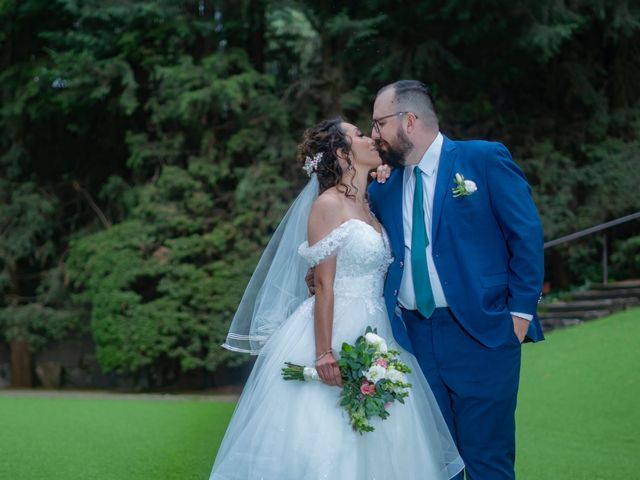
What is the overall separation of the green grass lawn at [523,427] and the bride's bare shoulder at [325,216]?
294cm

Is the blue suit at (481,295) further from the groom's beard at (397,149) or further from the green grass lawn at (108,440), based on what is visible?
the green grass lawn at (108,440)

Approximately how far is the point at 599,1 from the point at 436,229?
11.2 m

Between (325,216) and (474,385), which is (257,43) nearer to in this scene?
(325,216)

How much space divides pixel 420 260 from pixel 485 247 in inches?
10.8

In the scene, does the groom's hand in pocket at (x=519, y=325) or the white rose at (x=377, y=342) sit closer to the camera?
the groom's hand in pocket at (x=519, y=325)

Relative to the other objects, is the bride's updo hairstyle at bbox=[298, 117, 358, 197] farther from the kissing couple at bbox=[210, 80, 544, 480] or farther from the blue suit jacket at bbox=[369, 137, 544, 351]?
the blue suit jacket at bbox=[369, 137, 544, 351]

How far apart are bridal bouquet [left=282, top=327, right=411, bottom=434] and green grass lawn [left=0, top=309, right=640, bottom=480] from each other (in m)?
2.80

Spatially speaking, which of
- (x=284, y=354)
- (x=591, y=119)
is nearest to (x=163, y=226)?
(x=591, y=119)

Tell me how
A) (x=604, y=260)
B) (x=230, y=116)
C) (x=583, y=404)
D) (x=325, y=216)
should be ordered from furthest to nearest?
(x=230, y=116)
(x=604, y=260)
(x=583, y=404)
(x=325, y=216)

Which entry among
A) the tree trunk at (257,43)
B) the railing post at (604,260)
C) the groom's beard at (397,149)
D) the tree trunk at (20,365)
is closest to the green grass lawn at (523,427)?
the railing post at (604,260)

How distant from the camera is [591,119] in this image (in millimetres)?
15367

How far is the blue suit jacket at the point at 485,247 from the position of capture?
3719 millimetres

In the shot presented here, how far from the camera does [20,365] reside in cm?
1648

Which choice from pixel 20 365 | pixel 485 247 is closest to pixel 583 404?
pixel 485 247
